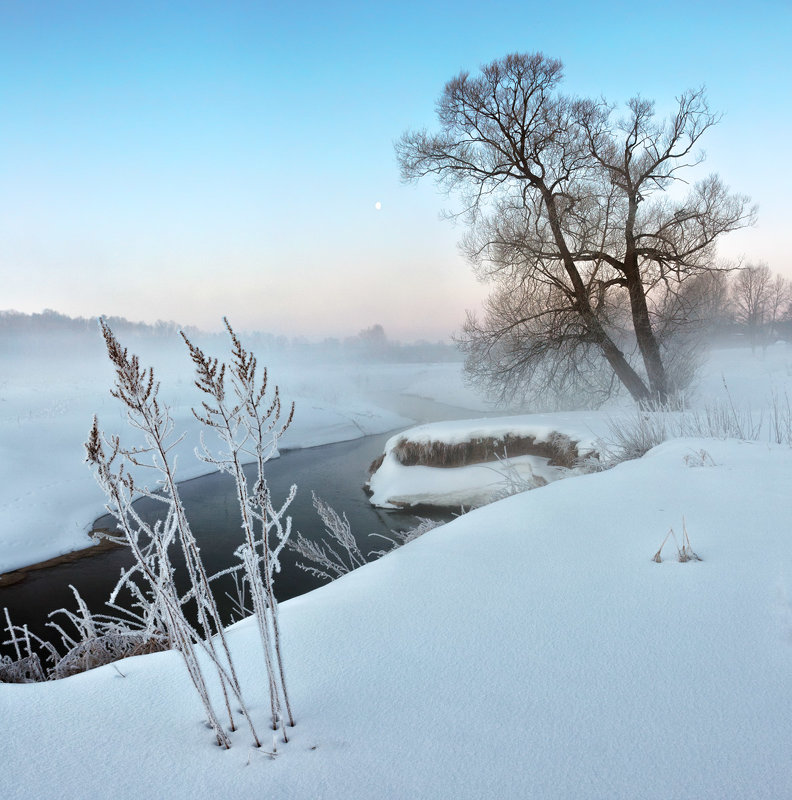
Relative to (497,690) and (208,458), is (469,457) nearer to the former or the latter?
(497,690)

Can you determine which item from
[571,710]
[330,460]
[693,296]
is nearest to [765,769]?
[571,710]

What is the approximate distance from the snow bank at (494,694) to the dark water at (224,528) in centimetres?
449

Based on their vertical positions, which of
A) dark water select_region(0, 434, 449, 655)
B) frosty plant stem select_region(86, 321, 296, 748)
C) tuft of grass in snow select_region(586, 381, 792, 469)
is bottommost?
dark water select_region(0, 434, 449, 655)

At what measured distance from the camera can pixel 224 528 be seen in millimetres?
9625

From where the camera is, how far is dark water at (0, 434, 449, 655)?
6914mm

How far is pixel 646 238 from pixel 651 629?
11130 millimetres

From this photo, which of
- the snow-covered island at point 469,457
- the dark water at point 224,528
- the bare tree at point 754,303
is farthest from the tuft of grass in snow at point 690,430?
the bare tree at point 754,303

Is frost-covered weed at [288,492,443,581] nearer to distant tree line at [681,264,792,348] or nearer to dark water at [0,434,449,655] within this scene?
dark water at [0,434,449,655]

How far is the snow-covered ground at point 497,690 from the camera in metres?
1.20

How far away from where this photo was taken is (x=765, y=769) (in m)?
1.16

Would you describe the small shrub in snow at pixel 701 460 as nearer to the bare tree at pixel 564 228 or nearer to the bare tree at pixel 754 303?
the bare tree at pixel 564 228

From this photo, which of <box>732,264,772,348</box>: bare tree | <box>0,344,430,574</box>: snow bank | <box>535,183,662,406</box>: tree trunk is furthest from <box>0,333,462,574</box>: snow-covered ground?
<box>732,264,772,348</box>: bare tree

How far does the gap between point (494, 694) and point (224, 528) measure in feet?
29.8

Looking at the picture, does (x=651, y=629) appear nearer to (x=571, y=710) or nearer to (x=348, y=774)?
(x=571, y=710)
